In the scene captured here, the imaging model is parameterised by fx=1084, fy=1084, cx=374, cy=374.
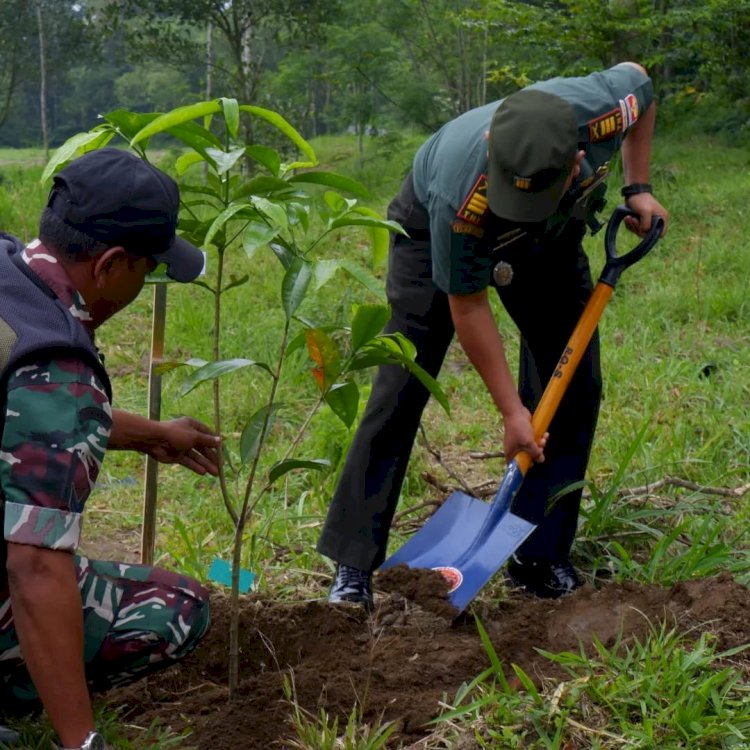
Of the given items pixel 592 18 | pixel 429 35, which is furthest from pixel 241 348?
pixel 429 35

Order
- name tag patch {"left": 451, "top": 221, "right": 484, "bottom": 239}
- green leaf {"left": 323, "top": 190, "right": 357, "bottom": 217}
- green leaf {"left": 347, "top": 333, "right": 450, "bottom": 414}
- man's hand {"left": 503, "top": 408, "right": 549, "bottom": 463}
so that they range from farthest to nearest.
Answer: man's hand {"left": 503, "top": 408, "right": 549, "bottom": 463} → name tag patch {"left": 451, "top": 221, "right": 484, "bottom": 239} → green leaf {"left": 347, "top": 333, "right": 450, "bottom": 414} → green leaf {"left": 323, "top": 190, "right": 357, "bottom": 217}

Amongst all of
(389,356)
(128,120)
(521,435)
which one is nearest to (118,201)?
(128,120)

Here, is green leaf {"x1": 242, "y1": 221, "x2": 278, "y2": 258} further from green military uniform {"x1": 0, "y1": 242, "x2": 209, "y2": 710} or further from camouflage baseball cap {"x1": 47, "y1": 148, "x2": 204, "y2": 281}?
green military uniform {"x1": 0, "y1": 242, "x2": 209, "y2": 710}

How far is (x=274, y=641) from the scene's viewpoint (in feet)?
8.53

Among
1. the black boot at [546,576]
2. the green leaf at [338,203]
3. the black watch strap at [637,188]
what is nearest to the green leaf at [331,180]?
the green leaf at [338,203]

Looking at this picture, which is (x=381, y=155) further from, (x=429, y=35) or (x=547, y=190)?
(x=547, y=190)

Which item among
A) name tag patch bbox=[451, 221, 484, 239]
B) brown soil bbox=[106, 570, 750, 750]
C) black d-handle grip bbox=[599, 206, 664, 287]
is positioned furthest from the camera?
black d-handle grip bbox=[599, 206, 664, 287]

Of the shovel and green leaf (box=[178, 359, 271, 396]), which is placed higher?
green leaf (box=[178, 359, 271, 396])

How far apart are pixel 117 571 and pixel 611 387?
2.75 meters

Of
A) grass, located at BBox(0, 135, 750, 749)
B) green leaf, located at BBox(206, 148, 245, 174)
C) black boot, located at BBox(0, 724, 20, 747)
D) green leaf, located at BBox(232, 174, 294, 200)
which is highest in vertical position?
green leaf, located at BBox(206, 148, 245, 174)

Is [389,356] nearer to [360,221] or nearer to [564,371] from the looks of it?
[360,221]

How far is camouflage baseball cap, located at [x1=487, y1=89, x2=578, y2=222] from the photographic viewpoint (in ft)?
7.27

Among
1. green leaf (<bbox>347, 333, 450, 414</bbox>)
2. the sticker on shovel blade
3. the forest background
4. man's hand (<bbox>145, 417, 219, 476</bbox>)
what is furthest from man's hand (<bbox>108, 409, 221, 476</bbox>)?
the forest background

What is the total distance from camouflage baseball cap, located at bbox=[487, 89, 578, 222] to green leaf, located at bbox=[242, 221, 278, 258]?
0.56 m
